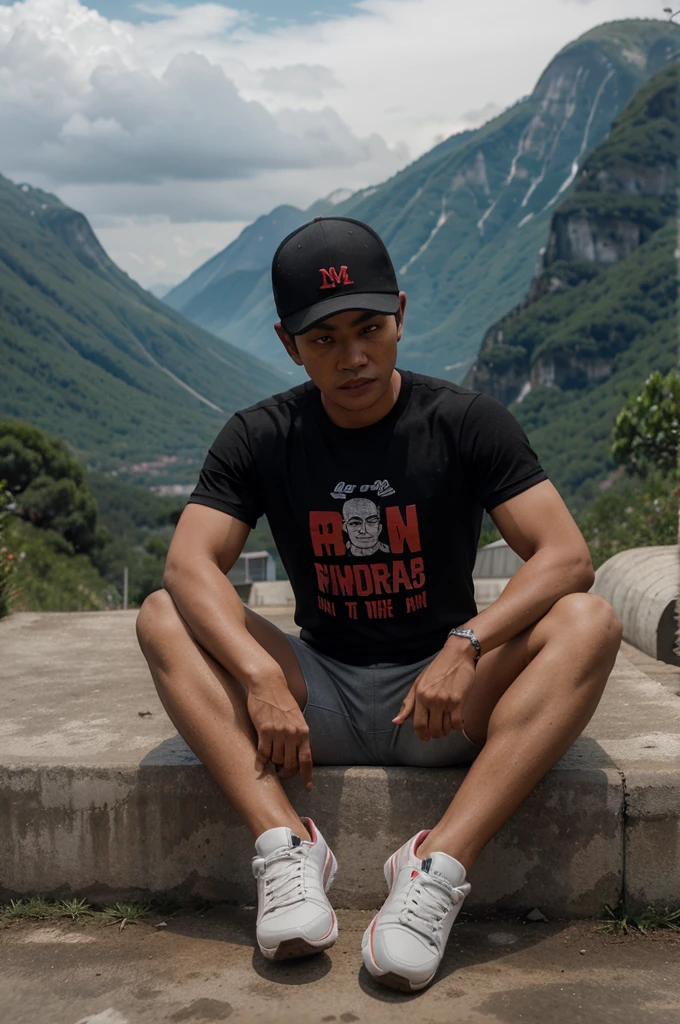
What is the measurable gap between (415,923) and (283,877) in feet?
1.02

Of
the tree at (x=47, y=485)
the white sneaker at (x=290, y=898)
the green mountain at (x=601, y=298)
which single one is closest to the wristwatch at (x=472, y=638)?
the white sneaker at (x=290, y=898)

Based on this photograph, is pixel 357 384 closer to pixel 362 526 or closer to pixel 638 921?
pixel 362 526

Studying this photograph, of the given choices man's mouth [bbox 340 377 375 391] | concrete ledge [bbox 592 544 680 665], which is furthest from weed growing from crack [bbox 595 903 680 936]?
concrete ledge [bbox 592 544 680 665]

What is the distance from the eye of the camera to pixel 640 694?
12.5ft

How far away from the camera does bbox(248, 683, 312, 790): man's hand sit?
263 cm

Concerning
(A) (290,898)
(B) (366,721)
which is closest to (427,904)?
(A) (290,898)

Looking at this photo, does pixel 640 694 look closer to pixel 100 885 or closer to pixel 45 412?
pixel 100 885

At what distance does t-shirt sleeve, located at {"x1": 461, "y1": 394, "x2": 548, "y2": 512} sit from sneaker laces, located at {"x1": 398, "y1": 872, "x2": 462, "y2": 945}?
929mm

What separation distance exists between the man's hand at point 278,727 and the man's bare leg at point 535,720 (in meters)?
0.37

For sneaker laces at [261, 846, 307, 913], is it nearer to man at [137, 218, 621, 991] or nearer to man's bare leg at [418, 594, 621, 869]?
man at [137, 218, 621, 991]

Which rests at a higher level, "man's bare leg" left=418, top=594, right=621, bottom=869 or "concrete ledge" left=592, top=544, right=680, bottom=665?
"man's bare leg" left=418, top=594, right=621, bottom=869

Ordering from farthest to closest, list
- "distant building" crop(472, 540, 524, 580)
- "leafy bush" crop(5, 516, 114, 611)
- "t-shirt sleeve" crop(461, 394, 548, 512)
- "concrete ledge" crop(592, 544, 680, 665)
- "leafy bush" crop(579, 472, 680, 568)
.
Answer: "leafy bush" crop(5, 516, 114, 611)
"distant building" crop(472, 540, 524, 580)
"leafy bush" crop(579, 472, 680, 568)
"concrete ledge" crop(592, 544, 680, 665)
"t-shirt sleeve" crop(461, 394, 548, 512)

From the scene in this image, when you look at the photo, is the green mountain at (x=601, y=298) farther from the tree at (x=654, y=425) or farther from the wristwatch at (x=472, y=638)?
the wristwatch at (x=472, y=638)

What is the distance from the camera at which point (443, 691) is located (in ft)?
8.45
